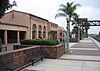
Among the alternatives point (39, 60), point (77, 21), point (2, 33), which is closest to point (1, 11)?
point (39, 60)

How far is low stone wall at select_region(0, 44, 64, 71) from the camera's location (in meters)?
10.4

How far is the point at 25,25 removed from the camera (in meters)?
57.6

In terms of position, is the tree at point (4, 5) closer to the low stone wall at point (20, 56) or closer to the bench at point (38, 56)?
the low stone wall at point (20, 56)

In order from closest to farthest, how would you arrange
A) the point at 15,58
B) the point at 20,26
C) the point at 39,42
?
1. the point at 15,58
2. the point at 39,42
3. the point at 20,26

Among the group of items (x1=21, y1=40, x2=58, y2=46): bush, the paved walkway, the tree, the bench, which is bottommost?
the paved walkway

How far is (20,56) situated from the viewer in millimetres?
12797

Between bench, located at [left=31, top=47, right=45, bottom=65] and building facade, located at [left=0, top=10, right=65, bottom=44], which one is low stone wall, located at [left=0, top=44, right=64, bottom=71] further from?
building facade, located at [left=0, top=10, right=65, bottom=44]

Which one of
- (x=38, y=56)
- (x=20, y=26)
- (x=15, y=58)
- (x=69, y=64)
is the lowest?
(x=69, y=64)

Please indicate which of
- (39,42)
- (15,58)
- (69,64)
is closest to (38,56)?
(69,64)

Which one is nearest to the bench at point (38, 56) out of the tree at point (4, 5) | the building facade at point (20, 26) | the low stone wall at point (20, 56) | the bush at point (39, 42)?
the low stone wall at point (20, 56)

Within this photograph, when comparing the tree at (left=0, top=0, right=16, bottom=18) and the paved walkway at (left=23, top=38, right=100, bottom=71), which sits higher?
the tree at (left=0, top=0, right=16, bottom=18)

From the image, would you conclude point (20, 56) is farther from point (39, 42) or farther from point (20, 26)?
point (20, 26)

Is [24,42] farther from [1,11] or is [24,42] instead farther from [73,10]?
[73,10]

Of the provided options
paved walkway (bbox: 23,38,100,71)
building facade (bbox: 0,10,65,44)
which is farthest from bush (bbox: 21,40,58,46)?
building facade (bbox: 0,10,65,44)
